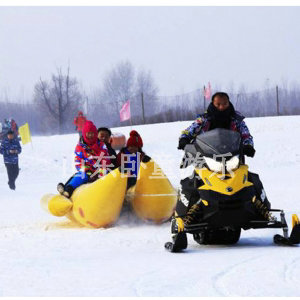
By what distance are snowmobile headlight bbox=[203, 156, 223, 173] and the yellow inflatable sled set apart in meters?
2.30

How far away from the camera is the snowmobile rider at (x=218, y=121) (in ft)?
22.0

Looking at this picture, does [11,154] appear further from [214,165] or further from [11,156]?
[214,165]

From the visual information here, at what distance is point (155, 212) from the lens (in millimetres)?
8539

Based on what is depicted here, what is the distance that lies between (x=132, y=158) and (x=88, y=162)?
2.33 feet

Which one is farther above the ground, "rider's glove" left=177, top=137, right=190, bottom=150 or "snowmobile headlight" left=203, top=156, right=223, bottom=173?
"rider's glove" left=177, top=137, right=190, bottom=150

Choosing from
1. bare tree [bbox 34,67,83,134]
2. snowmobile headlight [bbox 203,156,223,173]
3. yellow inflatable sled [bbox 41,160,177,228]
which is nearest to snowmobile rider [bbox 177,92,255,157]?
snowmobile headlight [bbox 203,156,223,173]

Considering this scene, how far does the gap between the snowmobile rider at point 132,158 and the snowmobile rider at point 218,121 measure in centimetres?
236

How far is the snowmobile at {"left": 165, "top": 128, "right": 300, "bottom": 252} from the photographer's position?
19.6 feet

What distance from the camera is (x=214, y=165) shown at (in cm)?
605

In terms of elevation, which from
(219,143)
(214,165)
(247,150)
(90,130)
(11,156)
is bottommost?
(11,156)

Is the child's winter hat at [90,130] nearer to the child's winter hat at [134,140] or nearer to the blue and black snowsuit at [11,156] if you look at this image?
the child's winter hat at [134,140]

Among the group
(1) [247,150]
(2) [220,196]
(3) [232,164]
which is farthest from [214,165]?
(1) [247,150]

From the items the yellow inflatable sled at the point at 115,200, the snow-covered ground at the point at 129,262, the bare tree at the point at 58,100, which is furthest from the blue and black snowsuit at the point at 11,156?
the bare tree at the point at 58,100

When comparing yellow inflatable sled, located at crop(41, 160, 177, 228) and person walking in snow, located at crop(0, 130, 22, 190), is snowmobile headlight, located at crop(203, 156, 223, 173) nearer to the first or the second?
yellow inflatable sled, located at crop(41, 160, 177, 228)
